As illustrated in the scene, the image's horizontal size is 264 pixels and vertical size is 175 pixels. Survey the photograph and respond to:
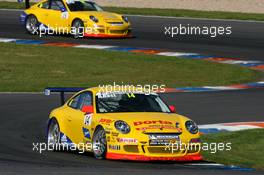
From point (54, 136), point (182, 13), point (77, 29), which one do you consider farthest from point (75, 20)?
point (54, 136)

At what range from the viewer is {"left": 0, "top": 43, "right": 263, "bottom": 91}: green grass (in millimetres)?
28328

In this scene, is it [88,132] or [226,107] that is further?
[226,107]

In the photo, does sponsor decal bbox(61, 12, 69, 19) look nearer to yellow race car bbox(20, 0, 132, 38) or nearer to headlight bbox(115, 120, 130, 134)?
yellow race car bbox(20, 0, 132, 38)

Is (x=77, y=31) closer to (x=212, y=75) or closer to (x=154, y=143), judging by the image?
(x=212, y=75)

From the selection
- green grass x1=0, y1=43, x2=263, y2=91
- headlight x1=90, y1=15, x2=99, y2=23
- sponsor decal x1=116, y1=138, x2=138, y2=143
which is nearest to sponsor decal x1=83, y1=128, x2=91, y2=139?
sponsor decal x1=116, y1=138, x2=138, y2=143

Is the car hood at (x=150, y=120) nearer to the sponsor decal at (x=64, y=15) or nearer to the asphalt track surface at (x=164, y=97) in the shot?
the asphalt track surface at (x=164, y=97)

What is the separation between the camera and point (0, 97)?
2450 centimetres

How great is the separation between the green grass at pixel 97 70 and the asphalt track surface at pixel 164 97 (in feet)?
7.13

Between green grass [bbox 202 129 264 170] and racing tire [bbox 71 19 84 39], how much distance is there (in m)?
17.2

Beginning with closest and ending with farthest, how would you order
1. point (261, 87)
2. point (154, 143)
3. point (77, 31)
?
point (154, 143) → point (261, 87) → point (77, 31)

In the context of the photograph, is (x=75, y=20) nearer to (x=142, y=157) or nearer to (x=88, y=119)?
(x=88, y=119)

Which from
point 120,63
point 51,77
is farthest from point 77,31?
point 51,77

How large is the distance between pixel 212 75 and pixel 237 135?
420 inches

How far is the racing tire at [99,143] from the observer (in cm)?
1605
